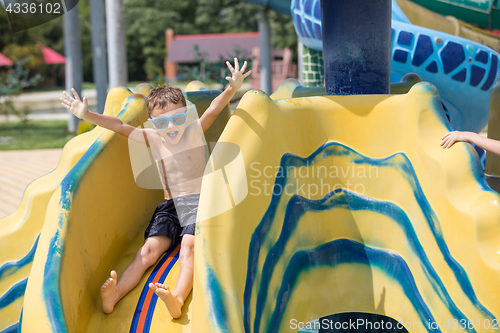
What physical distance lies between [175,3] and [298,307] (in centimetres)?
3692

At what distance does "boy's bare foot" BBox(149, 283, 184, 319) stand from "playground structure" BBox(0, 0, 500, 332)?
53 mm

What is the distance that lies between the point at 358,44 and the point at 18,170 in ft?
23.0

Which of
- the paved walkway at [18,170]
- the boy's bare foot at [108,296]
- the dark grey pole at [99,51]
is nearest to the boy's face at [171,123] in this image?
the boy's bare foot at [108,296]

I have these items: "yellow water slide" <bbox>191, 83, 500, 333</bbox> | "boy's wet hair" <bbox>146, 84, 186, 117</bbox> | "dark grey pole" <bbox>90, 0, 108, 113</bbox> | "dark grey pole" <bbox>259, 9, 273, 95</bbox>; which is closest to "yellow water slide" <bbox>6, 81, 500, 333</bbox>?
"yellow water slide" <bbox>191, 83, 500, 333</bbox>

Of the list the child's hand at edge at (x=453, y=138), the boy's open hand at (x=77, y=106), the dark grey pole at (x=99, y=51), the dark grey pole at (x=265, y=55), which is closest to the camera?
the child's hand at edge at (x=453, y=138)

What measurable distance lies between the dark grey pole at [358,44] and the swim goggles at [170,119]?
84 cm

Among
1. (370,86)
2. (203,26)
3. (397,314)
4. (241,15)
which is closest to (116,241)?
(397,314)

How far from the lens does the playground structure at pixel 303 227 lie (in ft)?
5.76

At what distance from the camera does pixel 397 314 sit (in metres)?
2.12

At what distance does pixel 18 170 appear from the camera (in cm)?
790

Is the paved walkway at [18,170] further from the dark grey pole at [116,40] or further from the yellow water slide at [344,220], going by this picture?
the yellow water slide at [344,220]

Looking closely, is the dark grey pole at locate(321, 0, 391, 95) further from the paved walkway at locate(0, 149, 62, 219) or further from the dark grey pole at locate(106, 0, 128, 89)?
the dark grey pole at locate(106, 0, 128, 89)

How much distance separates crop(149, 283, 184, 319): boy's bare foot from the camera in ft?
6.01

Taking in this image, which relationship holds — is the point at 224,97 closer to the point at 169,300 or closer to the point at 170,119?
the point at 170,119
